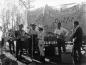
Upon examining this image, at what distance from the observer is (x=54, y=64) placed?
17.6 feet

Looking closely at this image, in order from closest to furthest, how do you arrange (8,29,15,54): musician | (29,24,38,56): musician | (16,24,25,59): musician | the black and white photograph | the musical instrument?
the black and white photograph, the musical instrument, (29,24,38,56): musician, (16,24,25,59): musician, (8,29,15,54): musician

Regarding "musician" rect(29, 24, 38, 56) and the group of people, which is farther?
"musician" rect(29, 24, 38, 56)

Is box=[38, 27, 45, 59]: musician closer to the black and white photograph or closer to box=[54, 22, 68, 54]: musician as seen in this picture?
the black and white photograph

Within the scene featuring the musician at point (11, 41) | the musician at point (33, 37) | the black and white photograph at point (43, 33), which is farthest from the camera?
the musician at point (11, 41)

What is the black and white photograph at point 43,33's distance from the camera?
4445 millimetres

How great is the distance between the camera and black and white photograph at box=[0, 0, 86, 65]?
175 inches

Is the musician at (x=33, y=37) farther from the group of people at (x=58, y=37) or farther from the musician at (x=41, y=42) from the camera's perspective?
the musician at (x=41, y=42)

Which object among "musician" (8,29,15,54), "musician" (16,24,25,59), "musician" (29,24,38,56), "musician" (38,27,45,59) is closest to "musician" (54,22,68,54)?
"musician" (38,27,45,59)

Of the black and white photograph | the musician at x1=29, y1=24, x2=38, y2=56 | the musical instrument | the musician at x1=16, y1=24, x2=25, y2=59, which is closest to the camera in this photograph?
the black and white photograph

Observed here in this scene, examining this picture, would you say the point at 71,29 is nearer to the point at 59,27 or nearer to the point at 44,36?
the point at 59,27

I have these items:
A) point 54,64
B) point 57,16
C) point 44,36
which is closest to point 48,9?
point 57,16

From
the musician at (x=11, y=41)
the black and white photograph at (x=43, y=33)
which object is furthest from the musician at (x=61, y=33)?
the musician at (x=11, y=41)

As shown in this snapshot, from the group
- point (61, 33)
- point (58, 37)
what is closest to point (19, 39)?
point (58, 37)

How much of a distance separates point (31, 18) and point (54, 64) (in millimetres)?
1797
